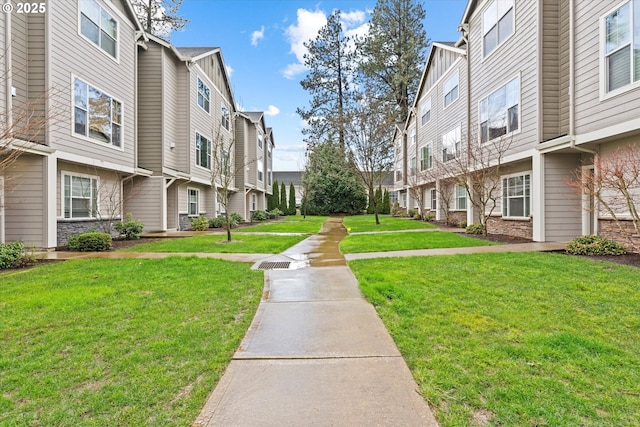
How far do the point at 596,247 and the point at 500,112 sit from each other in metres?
6.42

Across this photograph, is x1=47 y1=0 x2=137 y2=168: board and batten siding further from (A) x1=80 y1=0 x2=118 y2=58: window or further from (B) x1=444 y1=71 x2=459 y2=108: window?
(B) x1=444 y1=71 x2=459 y2=108: window

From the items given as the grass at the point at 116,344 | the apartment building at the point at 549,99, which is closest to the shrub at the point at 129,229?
the grass at the point at 116,344

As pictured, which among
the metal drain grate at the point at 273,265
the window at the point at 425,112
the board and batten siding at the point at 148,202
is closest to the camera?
the metal drain grate at the point at 273,265

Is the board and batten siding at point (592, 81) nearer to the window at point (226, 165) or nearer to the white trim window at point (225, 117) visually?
the window at point (226, 165)

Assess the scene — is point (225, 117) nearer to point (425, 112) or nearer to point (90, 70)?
point (90, 70)

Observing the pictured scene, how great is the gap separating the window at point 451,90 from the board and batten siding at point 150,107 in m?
14.6

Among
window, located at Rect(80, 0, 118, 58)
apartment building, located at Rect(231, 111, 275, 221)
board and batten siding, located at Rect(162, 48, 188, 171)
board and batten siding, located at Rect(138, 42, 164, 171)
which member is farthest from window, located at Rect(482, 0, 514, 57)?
window, located at Rect(80, 0, 118, 58)

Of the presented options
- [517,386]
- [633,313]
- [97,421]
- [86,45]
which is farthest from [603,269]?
[86,45]

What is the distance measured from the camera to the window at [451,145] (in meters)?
17.4

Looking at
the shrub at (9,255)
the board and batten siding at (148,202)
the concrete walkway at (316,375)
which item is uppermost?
the board and batten siding at (148,202)

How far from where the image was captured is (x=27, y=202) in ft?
30.5

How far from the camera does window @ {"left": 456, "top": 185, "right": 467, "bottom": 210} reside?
17770 millimetres

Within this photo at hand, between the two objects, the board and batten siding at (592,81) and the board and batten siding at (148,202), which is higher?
the board and batten siding at (592,81)

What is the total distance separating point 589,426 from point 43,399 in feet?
12.2
